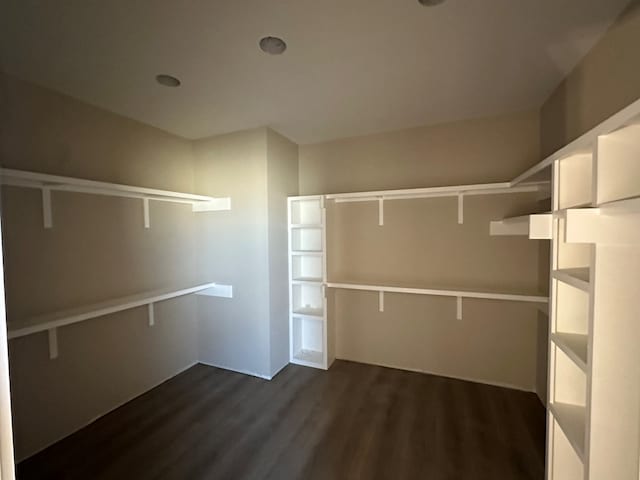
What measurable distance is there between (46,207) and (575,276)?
120 inches

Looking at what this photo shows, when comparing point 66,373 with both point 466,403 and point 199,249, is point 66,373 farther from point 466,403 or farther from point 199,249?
point 466,403

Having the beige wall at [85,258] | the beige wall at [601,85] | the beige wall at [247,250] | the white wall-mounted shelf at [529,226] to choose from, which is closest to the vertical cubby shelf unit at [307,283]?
the beige wall at [247,250]

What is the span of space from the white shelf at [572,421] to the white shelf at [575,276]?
0.58 metres

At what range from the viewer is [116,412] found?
240cm

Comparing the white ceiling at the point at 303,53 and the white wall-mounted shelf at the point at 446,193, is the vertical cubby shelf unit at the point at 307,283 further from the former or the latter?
the white ceiling at the point at 303,53

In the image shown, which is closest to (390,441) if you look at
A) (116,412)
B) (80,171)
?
(116,412)

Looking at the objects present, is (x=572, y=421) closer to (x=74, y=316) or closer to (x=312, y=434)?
(x=312, y=434)

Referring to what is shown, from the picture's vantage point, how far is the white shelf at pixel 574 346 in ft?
3.63

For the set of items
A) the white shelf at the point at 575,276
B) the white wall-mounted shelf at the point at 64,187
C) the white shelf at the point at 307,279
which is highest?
the white wall-mounted shelf at the point at 64,187

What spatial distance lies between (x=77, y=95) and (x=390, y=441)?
11.1 ft

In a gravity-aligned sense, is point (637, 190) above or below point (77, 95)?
below

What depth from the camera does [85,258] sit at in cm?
225

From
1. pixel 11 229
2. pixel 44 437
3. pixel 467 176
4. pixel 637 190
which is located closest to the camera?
pixel 637 190

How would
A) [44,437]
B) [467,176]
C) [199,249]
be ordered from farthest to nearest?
[199,249]
[467,176]
[44,437]
